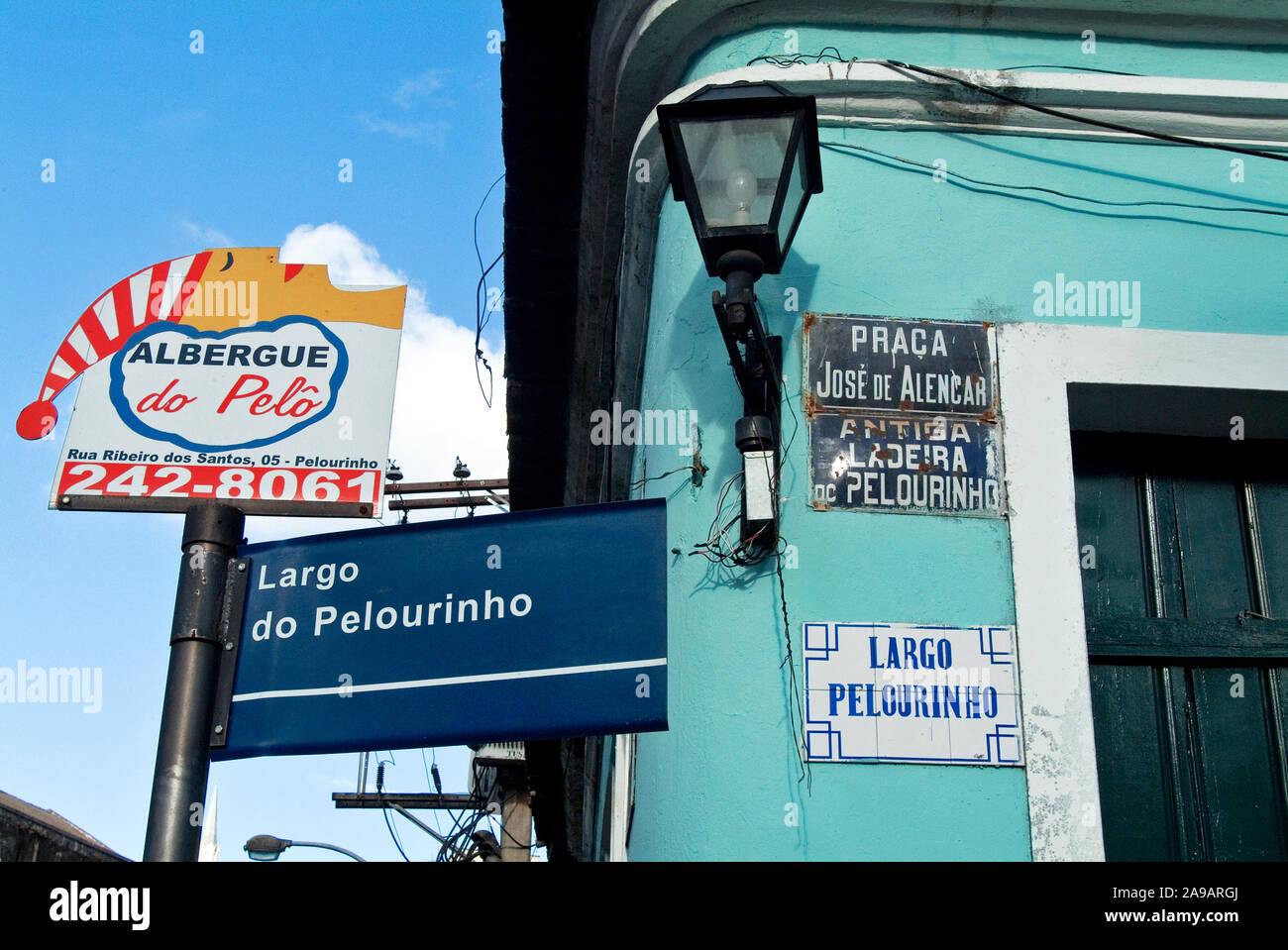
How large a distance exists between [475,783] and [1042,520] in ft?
49.1

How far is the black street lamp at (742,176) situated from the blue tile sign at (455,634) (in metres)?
0.77

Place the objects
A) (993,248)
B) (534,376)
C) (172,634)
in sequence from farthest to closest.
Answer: (534,376) < (993,248) < (172,634)

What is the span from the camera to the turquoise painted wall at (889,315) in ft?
10.9

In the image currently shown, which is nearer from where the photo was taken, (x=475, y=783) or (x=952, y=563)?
(x=952, y=563)

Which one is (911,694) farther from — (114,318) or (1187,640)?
(114,318)

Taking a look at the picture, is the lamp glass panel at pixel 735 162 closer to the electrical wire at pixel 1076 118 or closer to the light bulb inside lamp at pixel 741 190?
the light bulb inside lamp at pixel 741 190

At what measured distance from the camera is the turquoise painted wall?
331cm

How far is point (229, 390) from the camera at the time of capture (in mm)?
3025

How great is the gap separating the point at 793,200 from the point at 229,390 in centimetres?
159

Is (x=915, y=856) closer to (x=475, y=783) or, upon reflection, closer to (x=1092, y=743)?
(x=1092, y=743)

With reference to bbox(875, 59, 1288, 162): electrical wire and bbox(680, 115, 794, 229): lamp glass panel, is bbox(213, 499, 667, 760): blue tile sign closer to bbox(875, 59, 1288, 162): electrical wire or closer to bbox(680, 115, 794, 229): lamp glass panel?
bbox(680, 115, 794, 229): lamp glass panel

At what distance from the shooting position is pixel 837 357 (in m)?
3.77

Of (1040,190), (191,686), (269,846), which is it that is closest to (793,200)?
(1040,190)

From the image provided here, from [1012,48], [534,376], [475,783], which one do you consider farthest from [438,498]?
[1012,48]
